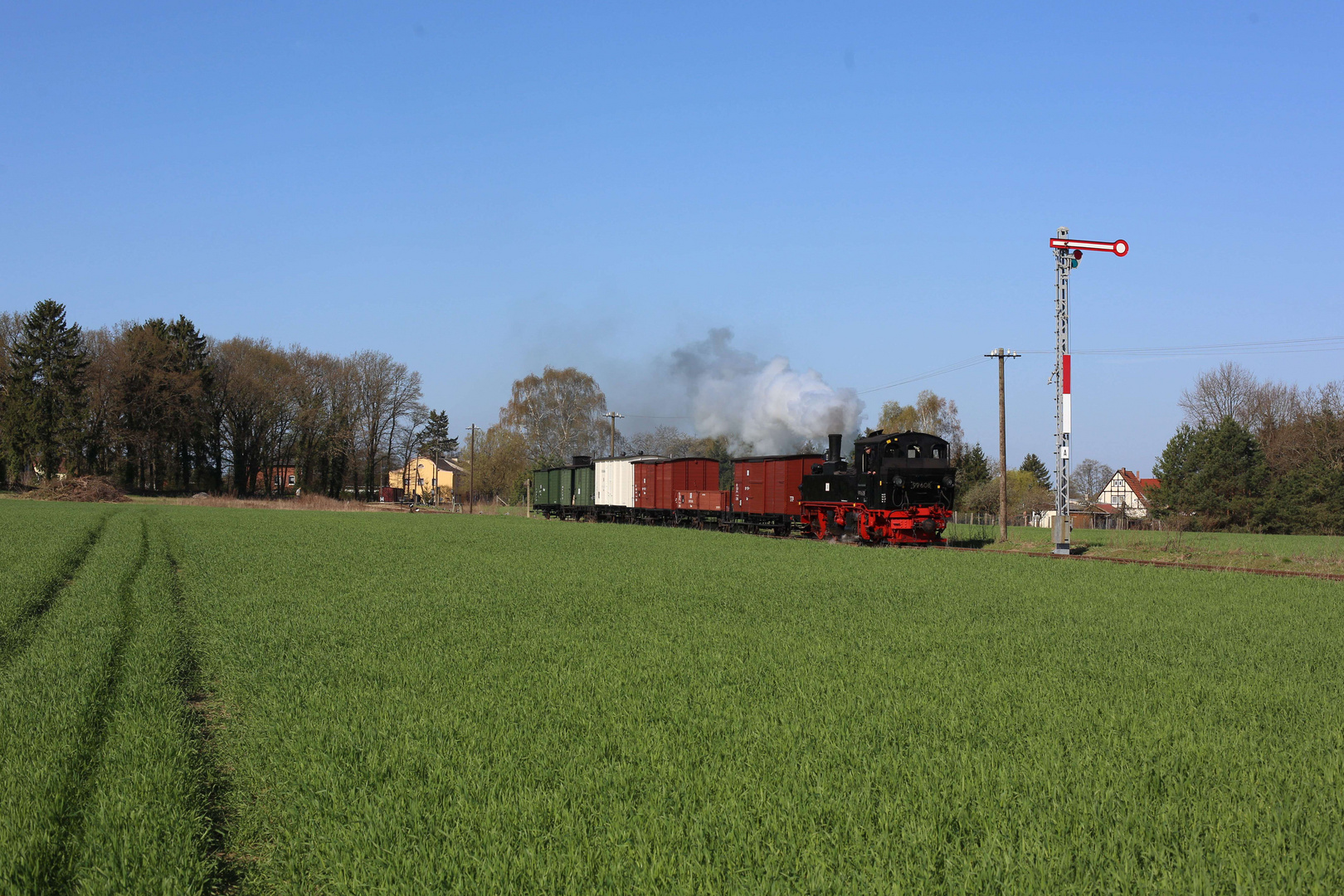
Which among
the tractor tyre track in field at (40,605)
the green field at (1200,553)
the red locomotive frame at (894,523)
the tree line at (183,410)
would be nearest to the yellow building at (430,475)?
the tree line at (183,410)

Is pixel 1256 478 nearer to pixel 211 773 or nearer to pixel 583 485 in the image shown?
pixel 583 485

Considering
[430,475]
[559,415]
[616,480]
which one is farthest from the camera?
[430,475]

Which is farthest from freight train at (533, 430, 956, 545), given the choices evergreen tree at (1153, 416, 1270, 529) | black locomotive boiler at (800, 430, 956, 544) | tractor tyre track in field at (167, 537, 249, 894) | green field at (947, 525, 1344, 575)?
evergreen tree at (1153, 416, 1270, 529)

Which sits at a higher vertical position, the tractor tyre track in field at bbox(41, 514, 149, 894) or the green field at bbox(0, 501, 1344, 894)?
the green field at bbox(0, 501, 1344, 894)

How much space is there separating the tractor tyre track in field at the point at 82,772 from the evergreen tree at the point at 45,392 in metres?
72.6

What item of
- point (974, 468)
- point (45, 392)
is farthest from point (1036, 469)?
point (45, 392)

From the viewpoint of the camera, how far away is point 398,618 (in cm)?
1340

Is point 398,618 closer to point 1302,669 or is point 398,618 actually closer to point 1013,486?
point 1302,669

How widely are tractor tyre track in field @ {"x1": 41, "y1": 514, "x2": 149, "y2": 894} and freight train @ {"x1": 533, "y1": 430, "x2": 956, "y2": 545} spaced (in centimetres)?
2184

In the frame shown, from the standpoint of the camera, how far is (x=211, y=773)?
21.8 feet

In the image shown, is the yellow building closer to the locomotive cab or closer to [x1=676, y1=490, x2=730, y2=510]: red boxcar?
[x1=676, y1=490, x2=730, y2=510]: red boxcar

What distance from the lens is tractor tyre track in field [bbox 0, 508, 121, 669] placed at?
11.6 meters

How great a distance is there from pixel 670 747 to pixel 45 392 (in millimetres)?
81989

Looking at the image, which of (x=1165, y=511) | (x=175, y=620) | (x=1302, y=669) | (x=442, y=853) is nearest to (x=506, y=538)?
(x=175, y=620)
